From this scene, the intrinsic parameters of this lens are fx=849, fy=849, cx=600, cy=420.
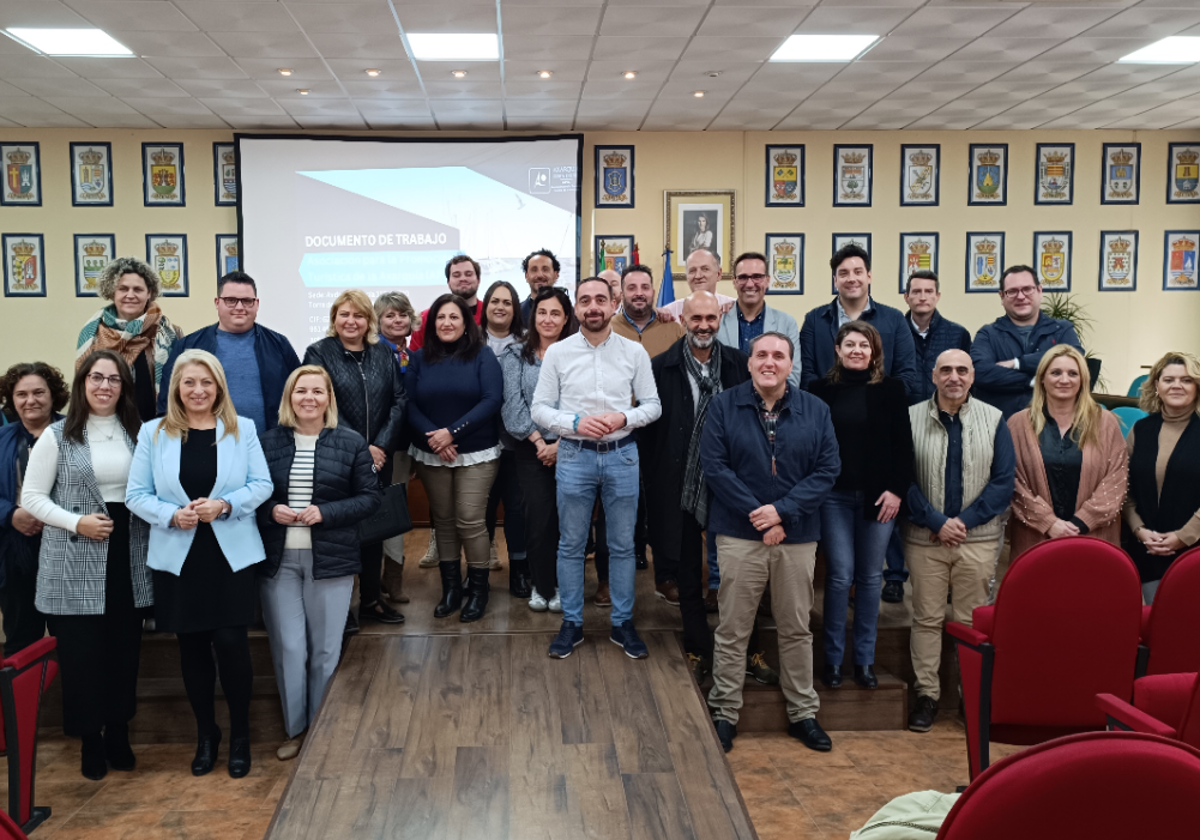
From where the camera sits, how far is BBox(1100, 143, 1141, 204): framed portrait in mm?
7746

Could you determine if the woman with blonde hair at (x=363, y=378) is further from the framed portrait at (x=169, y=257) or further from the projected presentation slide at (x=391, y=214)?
the framed portrait at (x=169, y=257)

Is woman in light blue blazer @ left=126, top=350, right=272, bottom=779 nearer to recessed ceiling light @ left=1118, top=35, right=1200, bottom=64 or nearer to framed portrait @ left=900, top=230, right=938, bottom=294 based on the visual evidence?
recessed ceiling light @ left=1118, top=35, right=1200, bottom=64

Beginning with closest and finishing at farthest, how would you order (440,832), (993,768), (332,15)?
(993,768)
(440,832)
(332,15)

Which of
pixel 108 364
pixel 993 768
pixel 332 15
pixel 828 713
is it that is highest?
pixel 332 15

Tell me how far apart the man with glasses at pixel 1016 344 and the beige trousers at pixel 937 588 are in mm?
959

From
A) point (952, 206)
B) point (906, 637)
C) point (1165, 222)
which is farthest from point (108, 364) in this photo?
point (1165, 222)

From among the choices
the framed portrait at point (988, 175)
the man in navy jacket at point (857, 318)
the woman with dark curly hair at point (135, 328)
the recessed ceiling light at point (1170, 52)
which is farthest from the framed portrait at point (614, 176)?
the woman with dark curly hair at point (135, 328)

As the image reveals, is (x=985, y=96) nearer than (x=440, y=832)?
No

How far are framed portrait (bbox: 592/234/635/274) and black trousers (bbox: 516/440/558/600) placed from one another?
4209 millimetres

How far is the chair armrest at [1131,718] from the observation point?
1.88m

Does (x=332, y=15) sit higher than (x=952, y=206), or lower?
higher

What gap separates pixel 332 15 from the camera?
4.86m

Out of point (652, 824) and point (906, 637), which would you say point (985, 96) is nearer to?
point (906, 637)

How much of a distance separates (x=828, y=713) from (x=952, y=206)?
5707mm
